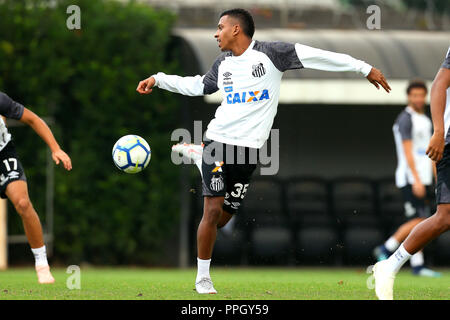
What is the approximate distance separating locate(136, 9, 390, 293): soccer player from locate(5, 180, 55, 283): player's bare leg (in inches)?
66.0

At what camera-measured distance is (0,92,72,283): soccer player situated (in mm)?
9055

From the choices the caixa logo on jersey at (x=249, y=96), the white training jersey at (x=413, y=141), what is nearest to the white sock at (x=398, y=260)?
the caixa logo on jersey at (x=249, y=96)

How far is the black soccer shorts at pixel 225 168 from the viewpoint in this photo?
8469mm

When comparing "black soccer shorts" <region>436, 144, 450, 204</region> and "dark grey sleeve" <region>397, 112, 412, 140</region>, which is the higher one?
"dark grey sleeve" <region>397, 112, 412, 140</region>

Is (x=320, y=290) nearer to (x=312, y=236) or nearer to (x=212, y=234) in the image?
(x=212, y=234)

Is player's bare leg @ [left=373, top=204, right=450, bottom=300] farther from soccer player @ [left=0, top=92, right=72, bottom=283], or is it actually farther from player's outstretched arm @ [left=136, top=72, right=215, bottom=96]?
soccer player @ [left=0, top=92, right=72, bottom=283]

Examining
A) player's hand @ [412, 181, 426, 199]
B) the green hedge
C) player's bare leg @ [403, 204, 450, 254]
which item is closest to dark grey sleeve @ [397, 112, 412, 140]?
player's hand @ [412, 181, 426, 199]

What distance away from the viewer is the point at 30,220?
30.3 feet

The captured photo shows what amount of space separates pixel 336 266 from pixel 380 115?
11.0 feet

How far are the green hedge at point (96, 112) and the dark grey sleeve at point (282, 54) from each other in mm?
6874

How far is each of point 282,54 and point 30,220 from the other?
277cm

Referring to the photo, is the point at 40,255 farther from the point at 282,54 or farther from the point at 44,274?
the point at 282,54
